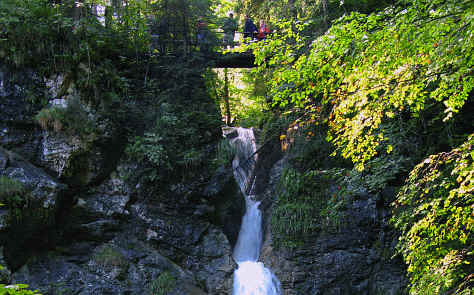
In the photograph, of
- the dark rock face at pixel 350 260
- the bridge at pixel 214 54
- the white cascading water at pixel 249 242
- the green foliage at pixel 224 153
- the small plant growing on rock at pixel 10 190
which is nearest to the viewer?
the small plant growing on rock at pixel 10 190

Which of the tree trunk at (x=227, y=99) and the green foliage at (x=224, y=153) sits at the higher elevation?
the tree trunk at (x=227, y=99)

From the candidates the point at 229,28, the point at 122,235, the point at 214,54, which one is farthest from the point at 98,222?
the point at 229,28

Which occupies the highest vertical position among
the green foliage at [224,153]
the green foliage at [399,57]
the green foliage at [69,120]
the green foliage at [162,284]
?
the green foliage at [399,57]

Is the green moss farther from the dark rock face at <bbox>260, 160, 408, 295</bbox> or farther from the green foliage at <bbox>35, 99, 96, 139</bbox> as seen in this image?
the dark rock face at <bbox>260, 160, 408, 295</bbox>

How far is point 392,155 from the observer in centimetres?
738

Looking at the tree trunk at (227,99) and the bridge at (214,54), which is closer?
the bridge at (214,54)

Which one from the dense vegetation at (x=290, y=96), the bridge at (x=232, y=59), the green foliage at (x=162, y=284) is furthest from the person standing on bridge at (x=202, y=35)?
the green foliage at (x=162, y=284)

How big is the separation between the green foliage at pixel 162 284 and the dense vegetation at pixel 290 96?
0.03 m

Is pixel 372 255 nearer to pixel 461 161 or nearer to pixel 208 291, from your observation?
pixel 208 291

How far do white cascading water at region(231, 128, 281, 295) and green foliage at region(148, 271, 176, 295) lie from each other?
1661 millimetres

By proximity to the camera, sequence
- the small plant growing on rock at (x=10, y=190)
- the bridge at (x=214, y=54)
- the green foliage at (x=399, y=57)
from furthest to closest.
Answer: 1. the bridge at (x=214, y=54)
2. the small plant growing on rock at (x=10, y=190)
3. the green foliage at (x=399, y=57)

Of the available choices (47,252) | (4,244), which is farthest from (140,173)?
(4,244)

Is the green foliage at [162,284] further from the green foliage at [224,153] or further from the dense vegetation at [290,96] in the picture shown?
the green foliage at [224,153]

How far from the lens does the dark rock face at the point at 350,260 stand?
7.84m
